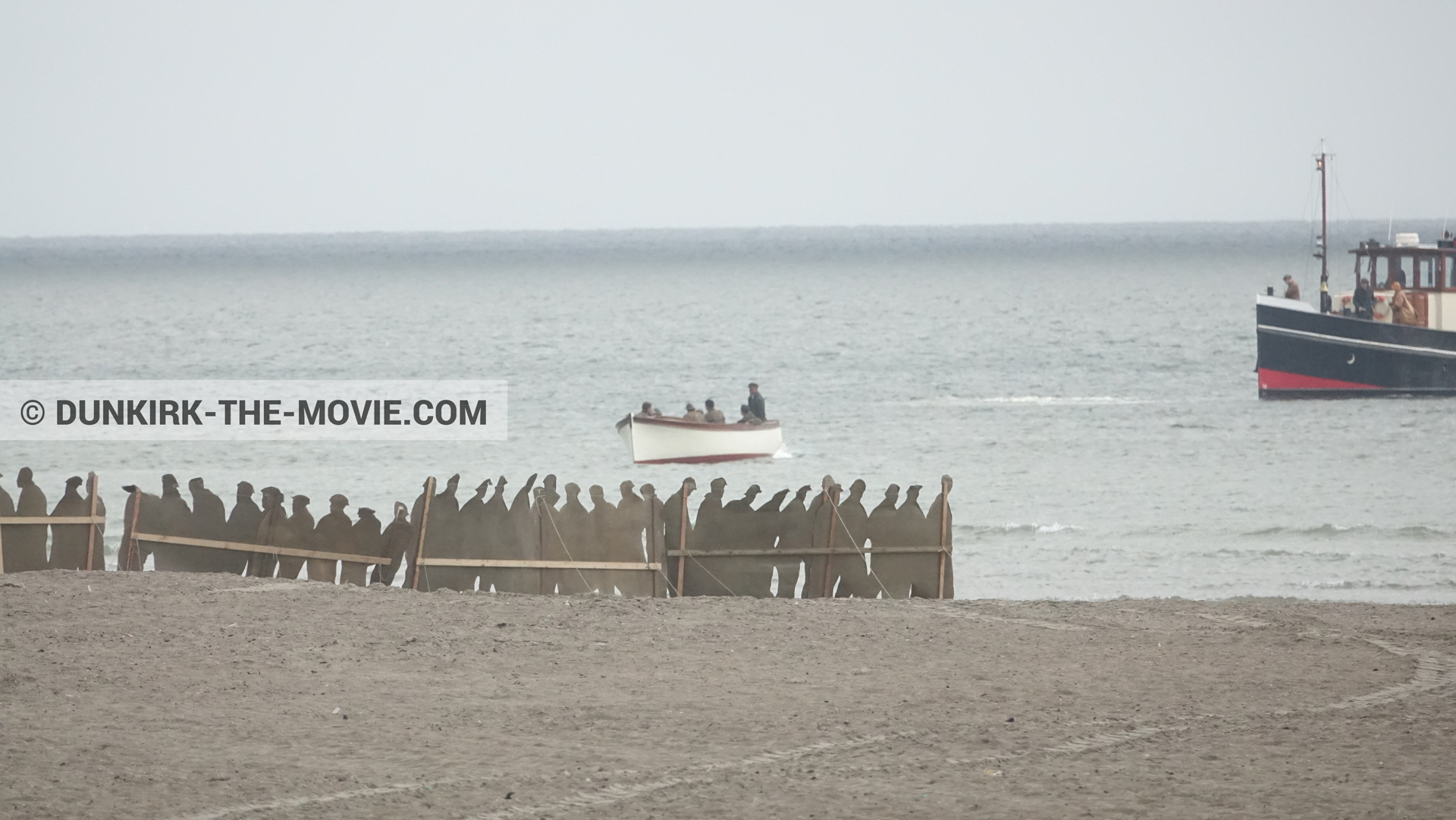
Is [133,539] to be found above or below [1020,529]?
above

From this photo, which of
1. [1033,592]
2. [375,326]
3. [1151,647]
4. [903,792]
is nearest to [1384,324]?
[1033,592]

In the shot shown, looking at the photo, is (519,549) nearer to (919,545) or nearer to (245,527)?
(245,527)

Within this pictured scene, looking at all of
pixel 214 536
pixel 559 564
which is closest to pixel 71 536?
pixel 214 536

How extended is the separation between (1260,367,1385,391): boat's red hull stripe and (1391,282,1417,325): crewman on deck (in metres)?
2.08

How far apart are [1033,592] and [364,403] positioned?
34048 mm

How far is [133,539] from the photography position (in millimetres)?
14797

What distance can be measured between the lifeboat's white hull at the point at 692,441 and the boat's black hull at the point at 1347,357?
17446 millimetres

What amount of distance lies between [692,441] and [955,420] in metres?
11.2

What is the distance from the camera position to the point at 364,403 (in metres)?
50.3

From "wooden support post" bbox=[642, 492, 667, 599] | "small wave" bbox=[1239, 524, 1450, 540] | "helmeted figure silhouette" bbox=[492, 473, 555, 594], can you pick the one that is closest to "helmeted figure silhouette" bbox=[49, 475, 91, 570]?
"helmeted figure silhouette" bbox=[492, 473, 555, 594]

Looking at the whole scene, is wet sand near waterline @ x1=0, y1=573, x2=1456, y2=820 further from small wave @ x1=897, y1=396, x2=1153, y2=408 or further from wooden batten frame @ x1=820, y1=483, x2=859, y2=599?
small wave @ x1=897, y1=396, x2=1153, y2=408

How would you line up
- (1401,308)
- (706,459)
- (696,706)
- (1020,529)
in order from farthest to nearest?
(1401,308) < (706,459) < (1020,529) < (696,706)

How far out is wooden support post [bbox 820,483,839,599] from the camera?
13.9 metres

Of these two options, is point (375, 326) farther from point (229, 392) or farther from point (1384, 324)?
point (1384, 324)
